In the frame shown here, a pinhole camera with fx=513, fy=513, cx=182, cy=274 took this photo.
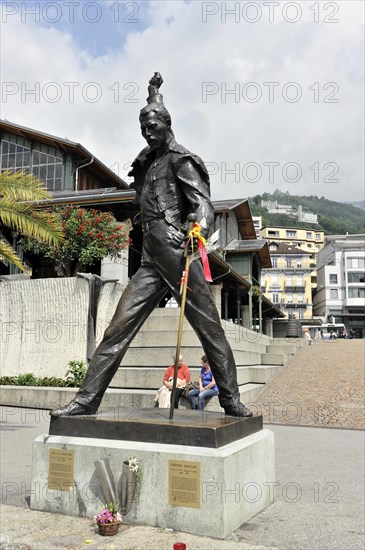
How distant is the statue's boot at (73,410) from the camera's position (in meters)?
4.36

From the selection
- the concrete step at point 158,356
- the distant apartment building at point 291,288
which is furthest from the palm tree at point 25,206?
the distant apartment building at point 291,288

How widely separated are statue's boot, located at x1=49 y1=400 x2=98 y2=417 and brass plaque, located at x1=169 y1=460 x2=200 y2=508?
1.05 metres

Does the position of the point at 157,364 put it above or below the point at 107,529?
above

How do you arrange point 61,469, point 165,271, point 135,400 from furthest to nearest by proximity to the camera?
point 135,400, point 165,271, point 61,469

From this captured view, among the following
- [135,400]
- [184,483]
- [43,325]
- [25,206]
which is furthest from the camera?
[43,325]

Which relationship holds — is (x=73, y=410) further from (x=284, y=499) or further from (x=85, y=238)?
(x=85, y=238)

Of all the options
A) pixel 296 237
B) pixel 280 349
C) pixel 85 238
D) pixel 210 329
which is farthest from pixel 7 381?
pixel 296 237

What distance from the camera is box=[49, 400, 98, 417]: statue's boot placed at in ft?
14.3

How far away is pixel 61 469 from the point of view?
4191mm

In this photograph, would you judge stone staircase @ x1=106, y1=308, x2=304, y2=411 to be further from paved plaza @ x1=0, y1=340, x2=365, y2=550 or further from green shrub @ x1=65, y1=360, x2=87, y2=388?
paved plaza @ x1=0, y1=340, x2=365, y2=550

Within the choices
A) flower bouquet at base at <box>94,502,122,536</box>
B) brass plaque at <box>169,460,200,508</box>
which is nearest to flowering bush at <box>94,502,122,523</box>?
flower bouquet at base at <box>94,502,122,536</box>

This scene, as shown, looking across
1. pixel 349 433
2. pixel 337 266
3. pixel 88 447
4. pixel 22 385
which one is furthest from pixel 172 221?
pixel 337 266

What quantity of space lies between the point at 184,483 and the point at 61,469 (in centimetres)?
111

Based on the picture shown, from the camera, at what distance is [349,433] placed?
371 inches
